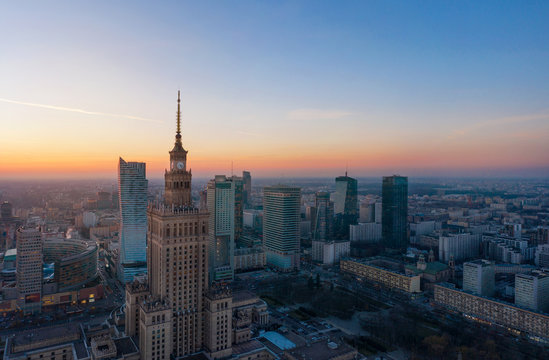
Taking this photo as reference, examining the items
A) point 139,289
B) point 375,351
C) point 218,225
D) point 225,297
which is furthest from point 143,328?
point 218,225

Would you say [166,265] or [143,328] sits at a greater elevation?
[166,265]

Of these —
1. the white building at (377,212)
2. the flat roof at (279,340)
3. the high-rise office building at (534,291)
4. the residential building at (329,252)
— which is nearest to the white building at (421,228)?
the white building at (377,212)

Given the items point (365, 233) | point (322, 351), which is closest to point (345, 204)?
point (365, 233)

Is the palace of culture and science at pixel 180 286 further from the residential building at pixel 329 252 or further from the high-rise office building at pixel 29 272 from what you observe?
the residential building at pixel 329 252

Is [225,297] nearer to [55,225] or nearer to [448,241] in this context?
[448,241]

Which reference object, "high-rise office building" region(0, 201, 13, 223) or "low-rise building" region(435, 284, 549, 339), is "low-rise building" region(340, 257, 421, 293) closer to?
"low-rise building" region(435, 284, 549, 339)

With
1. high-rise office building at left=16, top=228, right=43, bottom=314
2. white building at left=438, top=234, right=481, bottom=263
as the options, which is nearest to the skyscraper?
high-rise office building at left=16, top=228, right=43, bottom=314
